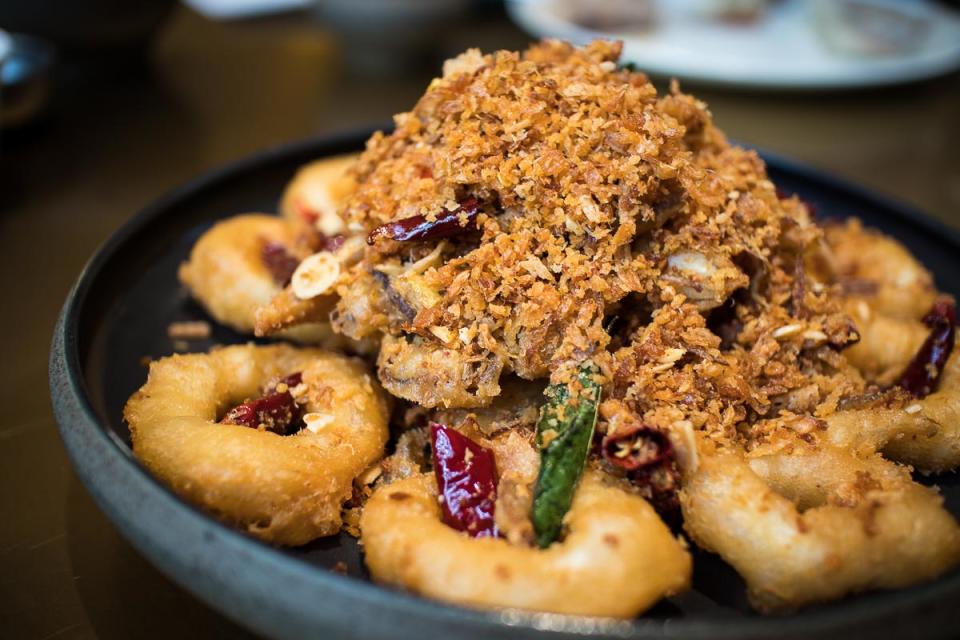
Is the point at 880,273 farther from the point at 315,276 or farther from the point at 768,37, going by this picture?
the point at 768,37

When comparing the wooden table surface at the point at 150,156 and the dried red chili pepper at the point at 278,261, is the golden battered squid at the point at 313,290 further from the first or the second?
the wooden table surface at the point at 150,156

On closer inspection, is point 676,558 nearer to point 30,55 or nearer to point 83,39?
point 30,55

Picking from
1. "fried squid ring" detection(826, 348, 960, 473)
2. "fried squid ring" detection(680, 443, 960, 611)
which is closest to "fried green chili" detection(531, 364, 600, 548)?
"fried squid ring" detection(680, 443, 960, 611)

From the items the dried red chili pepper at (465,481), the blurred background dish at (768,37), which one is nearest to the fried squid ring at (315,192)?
the dried red chili pepper at (465,481)

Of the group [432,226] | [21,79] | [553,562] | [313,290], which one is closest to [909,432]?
[553,562]

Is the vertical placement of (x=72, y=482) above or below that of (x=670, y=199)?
below

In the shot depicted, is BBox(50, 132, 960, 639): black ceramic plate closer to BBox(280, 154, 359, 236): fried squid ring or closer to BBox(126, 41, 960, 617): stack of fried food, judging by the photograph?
BBox(126, 41, 960, 617): stack of fried food

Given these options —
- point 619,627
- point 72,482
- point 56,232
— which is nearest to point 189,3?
point 56,232
